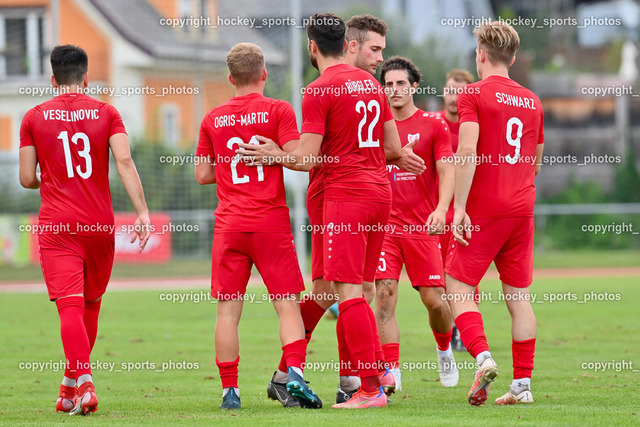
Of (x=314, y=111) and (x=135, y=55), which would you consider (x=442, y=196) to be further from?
(x=135, y=55)

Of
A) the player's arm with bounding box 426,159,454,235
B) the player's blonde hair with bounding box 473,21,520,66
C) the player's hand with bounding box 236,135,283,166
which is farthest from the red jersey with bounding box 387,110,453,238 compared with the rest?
the player's hand with bounding box 236,135,283,166

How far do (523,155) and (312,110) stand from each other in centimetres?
155

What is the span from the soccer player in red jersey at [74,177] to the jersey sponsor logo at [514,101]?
2.59 meters

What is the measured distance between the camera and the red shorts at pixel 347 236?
654 cm

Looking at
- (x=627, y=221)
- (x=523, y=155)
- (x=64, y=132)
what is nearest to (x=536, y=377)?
(x=523, y=155)

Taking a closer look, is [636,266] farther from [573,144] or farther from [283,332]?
[283,332]

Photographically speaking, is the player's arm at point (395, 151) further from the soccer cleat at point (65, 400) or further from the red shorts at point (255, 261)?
the soccer cleat at point (65, 400)

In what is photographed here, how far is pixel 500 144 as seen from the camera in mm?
6770

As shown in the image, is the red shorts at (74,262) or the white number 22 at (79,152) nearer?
the red shorts at (74,262)

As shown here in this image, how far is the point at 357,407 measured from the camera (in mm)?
6555

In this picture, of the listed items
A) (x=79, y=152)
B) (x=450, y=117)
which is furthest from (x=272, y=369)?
(x=79, y=152)

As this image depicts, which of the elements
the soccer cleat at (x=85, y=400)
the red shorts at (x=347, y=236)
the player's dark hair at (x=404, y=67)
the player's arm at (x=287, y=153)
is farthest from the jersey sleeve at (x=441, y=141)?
the soccer cleat at (x=85, y=400)

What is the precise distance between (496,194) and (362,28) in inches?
60.9

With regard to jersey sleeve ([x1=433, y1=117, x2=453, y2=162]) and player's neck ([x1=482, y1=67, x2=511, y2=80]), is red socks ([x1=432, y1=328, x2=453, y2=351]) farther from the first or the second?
player's neck ([x1=482, y1=67, x2=511, y2=80])
